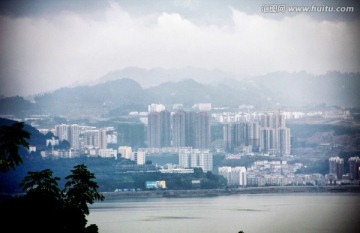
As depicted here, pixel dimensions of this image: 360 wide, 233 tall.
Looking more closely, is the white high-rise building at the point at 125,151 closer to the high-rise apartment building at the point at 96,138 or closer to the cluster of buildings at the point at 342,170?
the high-rise apartment building at the point at 96,138

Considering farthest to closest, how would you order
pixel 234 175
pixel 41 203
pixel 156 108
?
pixel 156 108 → pixel 234 175 → pixel 41 203

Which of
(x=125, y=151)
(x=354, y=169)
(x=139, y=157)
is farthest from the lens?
(x=125, y=151)

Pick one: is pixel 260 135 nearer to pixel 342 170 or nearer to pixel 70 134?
pixel 342 170

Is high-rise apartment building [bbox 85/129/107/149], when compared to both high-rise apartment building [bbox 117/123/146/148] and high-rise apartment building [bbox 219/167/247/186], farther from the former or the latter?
high-rise apartment building [bbox 219/167/247/186]

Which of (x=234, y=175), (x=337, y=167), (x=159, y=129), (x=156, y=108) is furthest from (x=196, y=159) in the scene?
(x=337, y=167)

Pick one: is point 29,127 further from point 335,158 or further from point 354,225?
point 354,225

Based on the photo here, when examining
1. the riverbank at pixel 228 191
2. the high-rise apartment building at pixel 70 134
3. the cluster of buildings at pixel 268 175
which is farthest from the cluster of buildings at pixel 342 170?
the high-rise apartment building at pixel 70 134

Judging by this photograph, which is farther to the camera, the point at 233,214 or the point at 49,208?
the point at 233,214

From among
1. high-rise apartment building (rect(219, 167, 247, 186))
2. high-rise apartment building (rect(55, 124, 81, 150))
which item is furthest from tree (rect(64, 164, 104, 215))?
high-rise apartment building (rect(55, 124, 81, 150))

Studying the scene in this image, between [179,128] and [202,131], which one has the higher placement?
[179,128]
